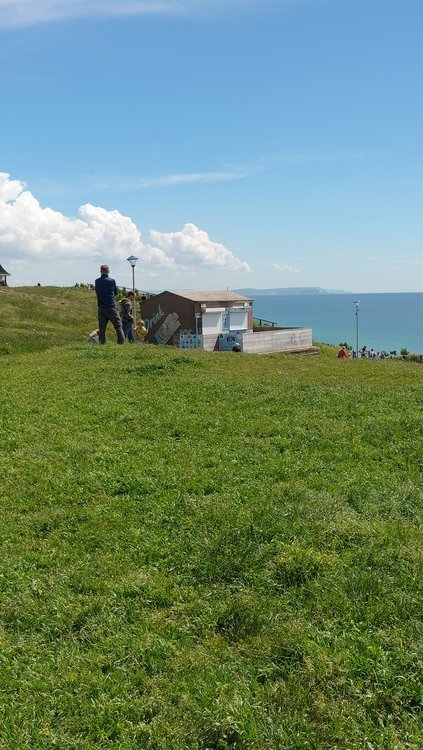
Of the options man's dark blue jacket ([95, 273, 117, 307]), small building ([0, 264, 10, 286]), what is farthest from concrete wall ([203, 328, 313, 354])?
small building ([0, 264, 10, 286])

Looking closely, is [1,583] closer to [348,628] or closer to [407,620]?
[348,628]

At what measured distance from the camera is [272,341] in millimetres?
35906

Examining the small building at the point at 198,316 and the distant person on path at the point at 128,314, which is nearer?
the distant person on path at the point at 128,314

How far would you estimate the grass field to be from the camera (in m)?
4.07

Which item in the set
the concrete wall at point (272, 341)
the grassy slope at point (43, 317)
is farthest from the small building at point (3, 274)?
the concrete wall at point (272, 341)

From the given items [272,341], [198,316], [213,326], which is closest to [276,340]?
[272,341]

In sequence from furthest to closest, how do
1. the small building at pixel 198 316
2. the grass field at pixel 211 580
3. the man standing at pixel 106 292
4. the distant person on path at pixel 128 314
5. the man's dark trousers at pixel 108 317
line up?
the small building at pixel 198 316
the distant person on path at pixel 128 314
the man's dark trousers at pixel 108 317
the man standing at pixel 106 292
the grass field at pixel 211 580

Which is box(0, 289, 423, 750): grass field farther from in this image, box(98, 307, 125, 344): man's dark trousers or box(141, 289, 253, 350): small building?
box(141, 289, 253, 350): small building

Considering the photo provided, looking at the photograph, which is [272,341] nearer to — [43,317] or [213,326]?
[213,326]

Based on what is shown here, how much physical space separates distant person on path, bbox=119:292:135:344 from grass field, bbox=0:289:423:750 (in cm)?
1341

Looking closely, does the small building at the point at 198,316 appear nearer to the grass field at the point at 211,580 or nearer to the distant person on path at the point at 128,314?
→ the distant person on path at the point at 128,314

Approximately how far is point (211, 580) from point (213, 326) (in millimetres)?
32288

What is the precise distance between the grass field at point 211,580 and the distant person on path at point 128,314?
13.4 m

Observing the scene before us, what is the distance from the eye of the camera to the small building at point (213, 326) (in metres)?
35.9
